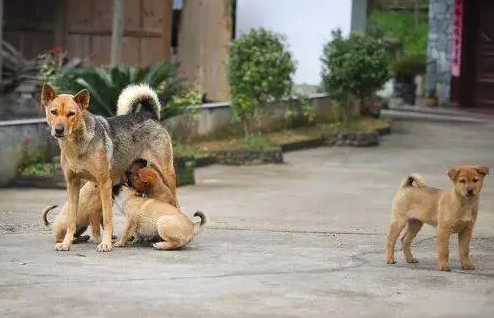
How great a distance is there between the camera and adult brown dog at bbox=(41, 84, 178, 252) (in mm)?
10438

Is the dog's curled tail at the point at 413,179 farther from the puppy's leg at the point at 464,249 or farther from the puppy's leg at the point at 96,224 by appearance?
the puppy's leg at the point at 96,224

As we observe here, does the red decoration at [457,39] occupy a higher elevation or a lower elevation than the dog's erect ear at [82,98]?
higher

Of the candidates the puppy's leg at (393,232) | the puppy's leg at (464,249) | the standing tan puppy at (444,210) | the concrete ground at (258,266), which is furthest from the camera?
the puppy's leg at (393,232)

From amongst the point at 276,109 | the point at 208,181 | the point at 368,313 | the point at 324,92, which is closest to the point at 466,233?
the point at 368,313

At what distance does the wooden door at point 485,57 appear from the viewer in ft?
91.1

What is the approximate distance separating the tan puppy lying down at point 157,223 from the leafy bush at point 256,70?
7.42m

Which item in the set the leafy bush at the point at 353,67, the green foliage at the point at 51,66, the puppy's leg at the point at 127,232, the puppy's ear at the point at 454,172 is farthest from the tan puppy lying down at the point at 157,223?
the leafy bush at the point at 353,67

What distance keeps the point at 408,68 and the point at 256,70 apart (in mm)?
12559

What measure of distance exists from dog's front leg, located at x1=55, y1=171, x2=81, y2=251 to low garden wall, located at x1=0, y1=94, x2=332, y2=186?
446 centimetres

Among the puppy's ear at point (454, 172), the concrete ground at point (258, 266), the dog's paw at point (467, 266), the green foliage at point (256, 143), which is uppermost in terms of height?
the puppy's ear at point (454, 172)

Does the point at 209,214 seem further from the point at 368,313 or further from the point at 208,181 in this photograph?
the point at 368,313

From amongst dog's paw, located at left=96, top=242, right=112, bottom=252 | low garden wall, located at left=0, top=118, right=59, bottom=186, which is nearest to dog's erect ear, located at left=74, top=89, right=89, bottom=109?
dog's paw, located at left=96, top=242, right=112, bottom=252

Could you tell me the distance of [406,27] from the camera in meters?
39.8

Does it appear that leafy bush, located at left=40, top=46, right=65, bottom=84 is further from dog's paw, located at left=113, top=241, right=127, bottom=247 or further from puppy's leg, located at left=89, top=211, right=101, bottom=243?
dog's paw, located at left=113, top=241, right=127, bottom=247
